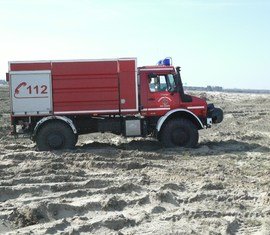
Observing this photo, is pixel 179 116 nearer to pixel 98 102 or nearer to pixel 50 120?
pixel 98 102

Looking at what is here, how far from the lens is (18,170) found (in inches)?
424

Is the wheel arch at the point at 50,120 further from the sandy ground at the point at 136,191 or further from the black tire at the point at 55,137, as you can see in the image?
the sandy ground at the point at 136,191

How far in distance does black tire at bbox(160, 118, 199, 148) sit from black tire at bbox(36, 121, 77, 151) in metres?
2.80

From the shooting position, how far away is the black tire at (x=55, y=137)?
541 inches

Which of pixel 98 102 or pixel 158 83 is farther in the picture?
pixel 158 83

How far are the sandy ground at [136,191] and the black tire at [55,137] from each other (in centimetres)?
50

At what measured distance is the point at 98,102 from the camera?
547 inches

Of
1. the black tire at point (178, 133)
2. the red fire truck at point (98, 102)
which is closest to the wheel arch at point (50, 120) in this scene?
the red fire truck at point (98, 102)

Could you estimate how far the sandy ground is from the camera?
694 cm

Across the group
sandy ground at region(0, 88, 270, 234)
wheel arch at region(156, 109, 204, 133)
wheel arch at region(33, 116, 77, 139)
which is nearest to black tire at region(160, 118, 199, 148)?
wheel arch at region(156, 109, 204, 133)

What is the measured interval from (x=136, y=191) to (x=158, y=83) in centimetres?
596

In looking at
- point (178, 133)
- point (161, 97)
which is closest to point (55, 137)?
point (161, 97)

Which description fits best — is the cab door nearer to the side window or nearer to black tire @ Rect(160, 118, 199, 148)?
the side window

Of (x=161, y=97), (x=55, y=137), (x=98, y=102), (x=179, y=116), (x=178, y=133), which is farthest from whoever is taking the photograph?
(x=179, y=116)
